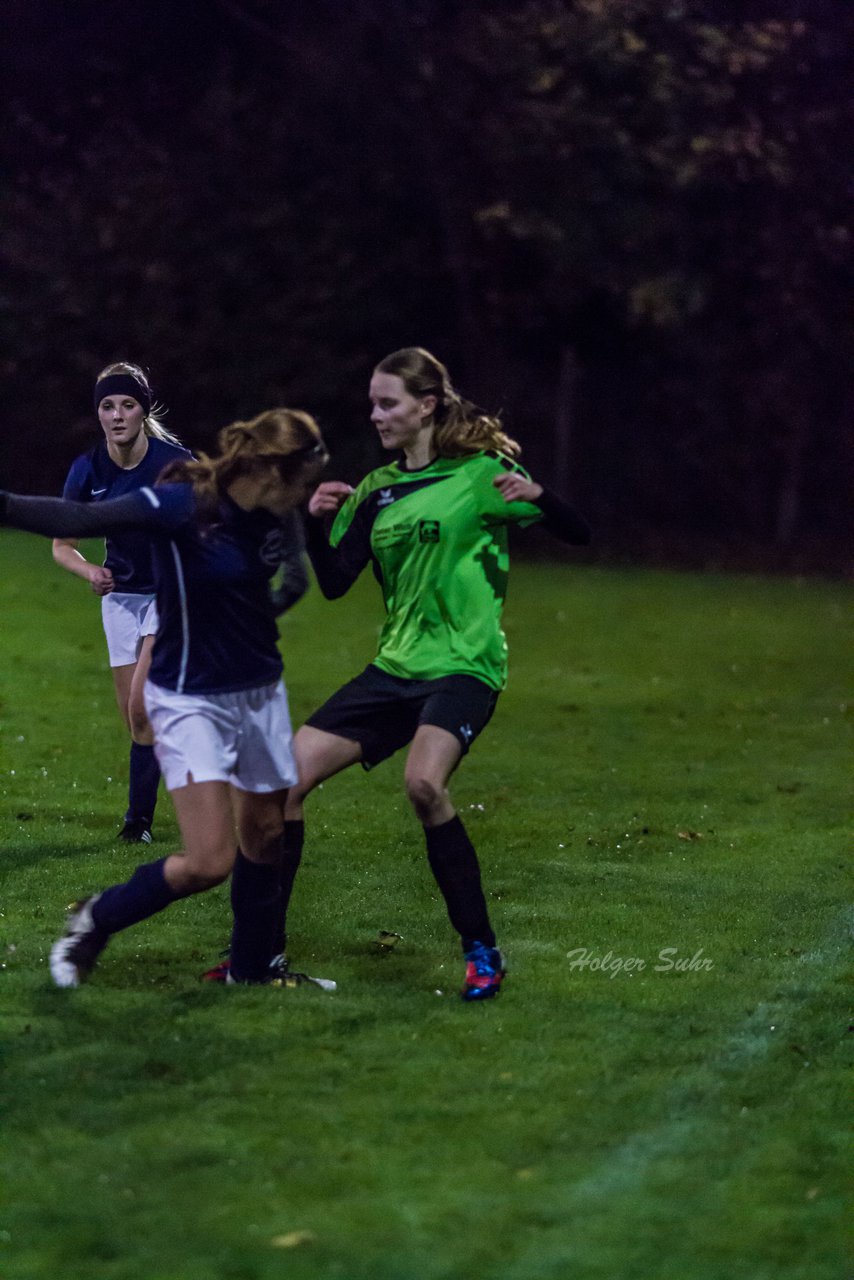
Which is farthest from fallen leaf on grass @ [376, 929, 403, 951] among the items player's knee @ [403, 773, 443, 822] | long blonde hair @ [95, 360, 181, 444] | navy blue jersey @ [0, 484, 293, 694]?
long blonde hair @ [95, 360, 181, 444]

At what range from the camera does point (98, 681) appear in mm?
15398

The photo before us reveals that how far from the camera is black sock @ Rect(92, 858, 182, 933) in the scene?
21.1ft

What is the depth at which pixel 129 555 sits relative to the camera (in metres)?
9.27

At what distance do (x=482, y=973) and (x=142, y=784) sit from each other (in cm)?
323

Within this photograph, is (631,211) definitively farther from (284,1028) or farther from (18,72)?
(284,1028)

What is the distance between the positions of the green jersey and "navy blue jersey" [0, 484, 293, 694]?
77 centimetres

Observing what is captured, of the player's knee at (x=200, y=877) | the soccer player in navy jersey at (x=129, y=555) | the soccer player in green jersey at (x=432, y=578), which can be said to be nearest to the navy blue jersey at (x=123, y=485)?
the soccer player in navy jersey at (x=129, y=555)

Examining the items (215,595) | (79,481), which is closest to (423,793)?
(215,595)

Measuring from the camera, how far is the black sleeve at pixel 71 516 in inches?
229

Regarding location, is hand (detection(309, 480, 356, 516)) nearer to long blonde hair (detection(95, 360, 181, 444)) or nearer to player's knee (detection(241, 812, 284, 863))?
player's knee (detection(241, 812, 284, 863))

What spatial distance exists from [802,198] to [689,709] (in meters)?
19.2

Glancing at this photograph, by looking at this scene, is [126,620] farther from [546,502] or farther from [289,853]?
[546,502]

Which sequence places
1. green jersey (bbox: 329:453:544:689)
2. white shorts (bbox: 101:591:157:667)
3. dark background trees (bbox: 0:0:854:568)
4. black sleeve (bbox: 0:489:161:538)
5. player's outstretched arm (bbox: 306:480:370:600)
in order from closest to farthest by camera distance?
black sleeve (bbox: 0:489:161:538) → green jersey (bbox: 329:453:544:689) → player's outstretched arm (bbox: 306:480:370:600) → white shorts (bbox: 101:591:157:667) → dark background trees (bbox: 0:0:854:568)

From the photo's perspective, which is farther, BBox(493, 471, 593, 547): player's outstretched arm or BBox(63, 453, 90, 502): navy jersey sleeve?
BBox(63, 453, 90, 502): navy jersey sleeve
